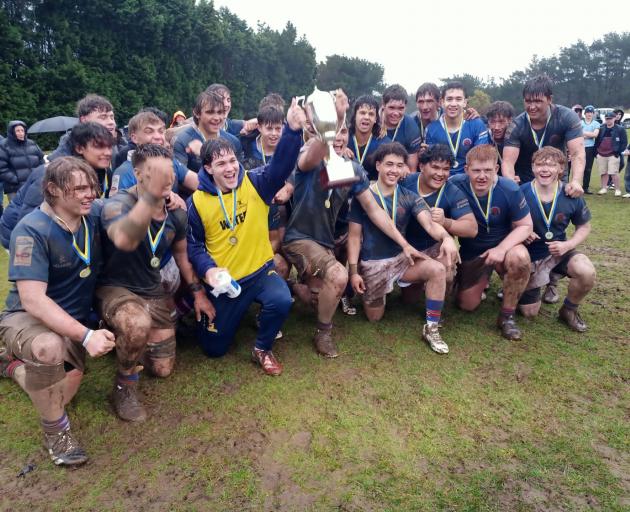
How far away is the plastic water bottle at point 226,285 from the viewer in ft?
11.7

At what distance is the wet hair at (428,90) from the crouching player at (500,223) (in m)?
1.56

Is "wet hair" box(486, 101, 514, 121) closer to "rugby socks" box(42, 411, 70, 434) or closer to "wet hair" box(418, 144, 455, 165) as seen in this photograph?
"wet hair" box(418, 144, 455, 165)

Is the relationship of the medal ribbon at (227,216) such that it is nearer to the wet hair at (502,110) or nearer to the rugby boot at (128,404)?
the rugby boot at (128,404)

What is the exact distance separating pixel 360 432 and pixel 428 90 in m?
4.49

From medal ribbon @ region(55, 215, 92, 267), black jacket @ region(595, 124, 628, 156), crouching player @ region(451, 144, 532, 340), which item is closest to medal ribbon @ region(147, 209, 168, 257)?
medal ribbon @ region(55, 215, 92, 267)

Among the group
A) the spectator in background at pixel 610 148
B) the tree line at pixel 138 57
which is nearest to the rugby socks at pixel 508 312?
the spectator in background at pixel 610 148

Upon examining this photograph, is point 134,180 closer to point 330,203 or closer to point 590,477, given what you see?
point 330,203

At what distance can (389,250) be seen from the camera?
15.6 feet

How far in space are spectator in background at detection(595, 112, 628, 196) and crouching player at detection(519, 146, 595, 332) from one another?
28.0 feet

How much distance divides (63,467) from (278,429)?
1368 millimetres

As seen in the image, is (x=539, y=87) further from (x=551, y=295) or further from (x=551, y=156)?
(x=551, y=295)

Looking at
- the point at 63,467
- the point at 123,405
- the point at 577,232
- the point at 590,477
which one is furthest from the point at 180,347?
the point at 577,232

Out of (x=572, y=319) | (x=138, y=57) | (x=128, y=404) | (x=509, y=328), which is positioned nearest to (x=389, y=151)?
(x=509, y=328)

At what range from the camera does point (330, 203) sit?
4.57 metres
